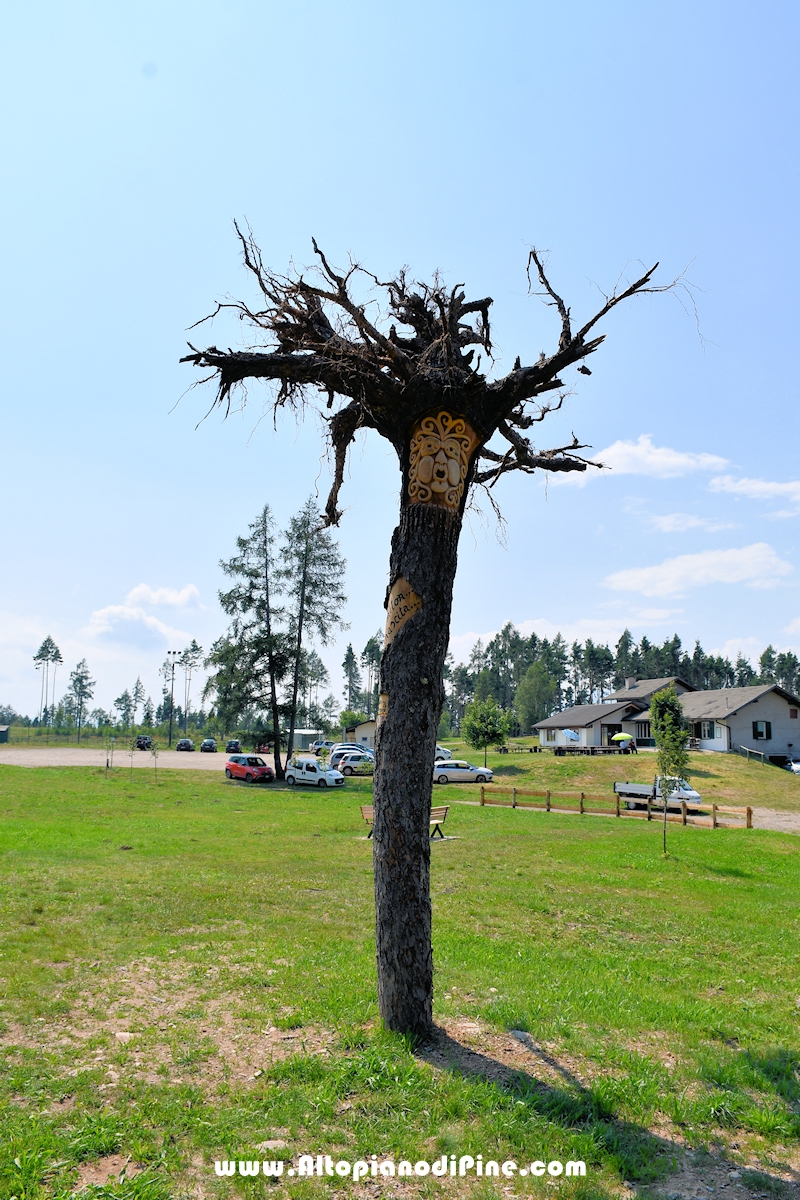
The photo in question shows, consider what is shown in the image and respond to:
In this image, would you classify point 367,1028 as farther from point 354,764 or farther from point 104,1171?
point 354,764

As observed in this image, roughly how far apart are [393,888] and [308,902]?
570cm

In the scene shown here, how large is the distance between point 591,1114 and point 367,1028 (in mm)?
1835

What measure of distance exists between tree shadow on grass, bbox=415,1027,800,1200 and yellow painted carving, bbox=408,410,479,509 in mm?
4095

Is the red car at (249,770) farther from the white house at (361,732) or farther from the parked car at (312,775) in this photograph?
the white house at (361,732)

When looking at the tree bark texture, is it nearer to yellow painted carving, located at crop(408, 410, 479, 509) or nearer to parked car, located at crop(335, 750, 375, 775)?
yellow painted carving, located at crop(408, 410, 479, 509)

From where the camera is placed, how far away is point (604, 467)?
21.2 feet

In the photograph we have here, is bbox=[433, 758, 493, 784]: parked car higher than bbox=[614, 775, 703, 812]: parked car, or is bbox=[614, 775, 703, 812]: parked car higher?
bbox=[614, 775, 703, 812]: parked car

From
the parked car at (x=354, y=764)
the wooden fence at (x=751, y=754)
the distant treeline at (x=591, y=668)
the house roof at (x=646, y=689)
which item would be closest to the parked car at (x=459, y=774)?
the parked car at (x=354, y=764)

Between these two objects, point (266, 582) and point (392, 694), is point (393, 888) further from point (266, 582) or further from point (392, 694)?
point (266, 582)

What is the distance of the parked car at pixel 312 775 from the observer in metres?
33.7

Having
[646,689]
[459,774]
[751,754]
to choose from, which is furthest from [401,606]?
[646,689]

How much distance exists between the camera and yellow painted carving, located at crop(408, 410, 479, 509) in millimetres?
5605

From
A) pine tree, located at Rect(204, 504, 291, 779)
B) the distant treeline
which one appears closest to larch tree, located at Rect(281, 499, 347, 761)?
pine tree, located at Rect(204, 504, 291, 779)

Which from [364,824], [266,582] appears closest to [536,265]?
[364,824]
